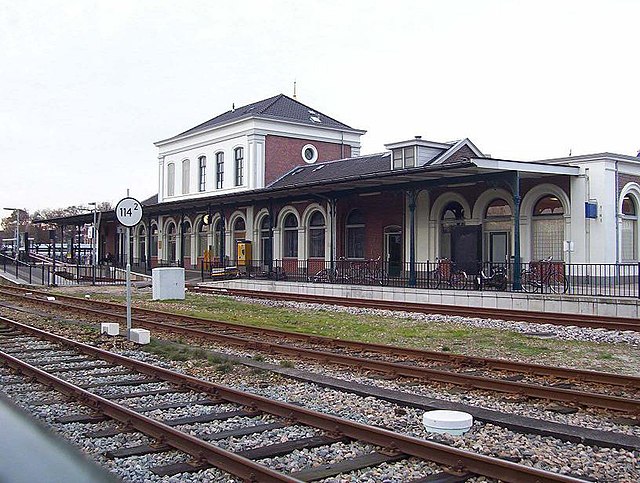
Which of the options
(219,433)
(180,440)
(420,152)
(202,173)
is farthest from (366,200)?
(180,440)

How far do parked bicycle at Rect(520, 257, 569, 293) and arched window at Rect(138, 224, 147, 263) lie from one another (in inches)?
1394

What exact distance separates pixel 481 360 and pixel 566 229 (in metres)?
16.5

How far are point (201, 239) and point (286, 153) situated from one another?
7835 mm

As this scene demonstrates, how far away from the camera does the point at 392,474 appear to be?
5.90m

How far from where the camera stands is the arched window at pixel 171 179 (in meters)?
53.5

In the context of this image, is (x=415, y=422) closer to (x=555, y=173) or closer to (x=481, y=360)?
(x=481, y=360)

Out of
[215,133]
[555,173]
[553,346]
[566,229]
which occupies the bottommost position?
[553,346]

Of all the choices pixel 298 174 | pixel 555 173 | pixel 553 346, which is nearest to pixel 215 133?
pixel 298 174

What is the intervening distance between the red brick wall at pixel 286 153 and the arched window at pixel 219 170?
4.42 metres

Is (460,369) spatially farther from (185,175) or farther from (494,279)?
(185,175)

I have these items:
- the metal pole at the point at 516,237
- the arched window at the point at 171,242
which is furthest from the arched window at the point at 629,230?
the arched window at the point at 171,242

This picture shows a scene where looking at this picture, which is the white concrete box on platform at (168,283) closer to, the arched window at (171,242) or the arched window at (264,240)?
the arched window at (264,240)

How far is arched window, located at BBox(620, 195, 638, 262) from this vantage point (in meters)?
26.9

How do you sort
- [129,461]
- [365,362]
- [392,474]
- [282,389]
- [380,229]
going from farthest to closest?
[380,229] < [365,362] < [282,389] < [129,461] < [392,474]
